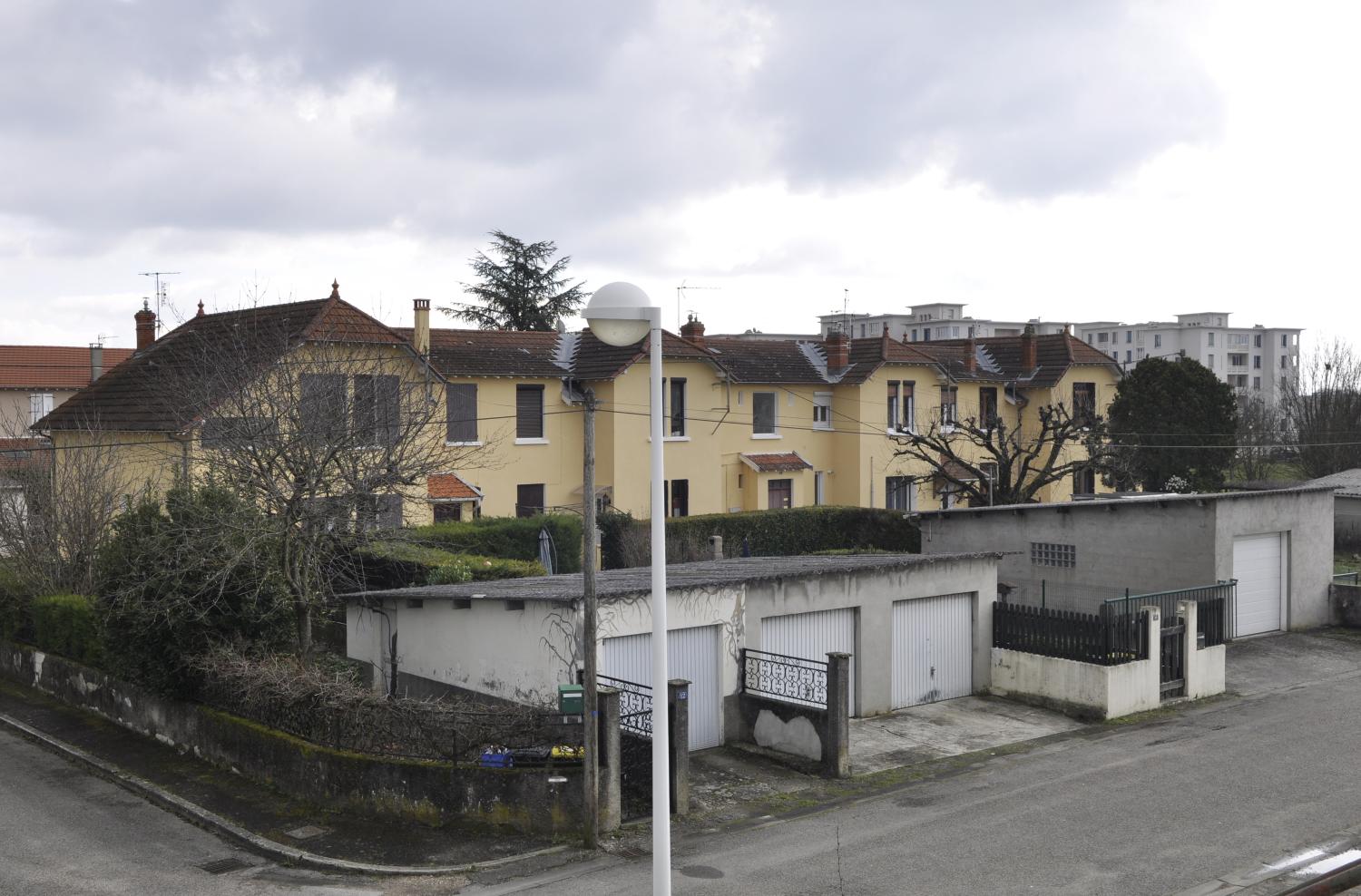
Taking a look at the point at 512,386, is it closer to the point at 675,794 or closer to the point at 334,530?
the point at 334,530

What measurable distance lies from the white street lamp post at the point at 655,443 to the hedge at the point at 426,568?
39.5ft

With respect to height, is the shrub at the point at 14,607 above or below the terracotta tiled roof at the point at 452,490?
below

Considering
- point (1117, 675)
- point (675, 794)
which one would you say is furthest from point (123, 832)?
point (1117, 675)

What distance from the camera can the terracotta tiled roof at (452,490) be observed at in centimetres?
3197

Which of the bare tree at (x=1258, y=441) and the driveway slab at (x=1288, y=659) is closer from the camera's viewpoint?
the driveway slab at (x=1288, y=659)

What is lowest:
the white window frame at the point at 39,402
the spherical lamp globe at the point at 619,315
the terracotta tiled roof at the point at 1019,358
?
the spherical lamp globe at the point at 619,315

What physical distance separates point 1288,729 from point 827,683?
814 centimetres

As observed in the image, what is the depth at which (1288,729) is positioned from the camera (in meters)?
18.5

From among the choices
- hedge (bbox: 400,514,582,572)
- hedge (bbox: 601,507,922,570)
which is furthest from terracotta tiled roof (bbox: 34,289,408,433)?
hedge (bbox: 601,507,922,570)

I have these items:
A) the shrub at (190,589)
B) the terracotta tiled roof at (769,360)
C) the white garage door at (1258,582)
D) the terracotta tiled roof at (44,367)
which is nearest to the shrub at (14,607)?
the shrub at (190,589)

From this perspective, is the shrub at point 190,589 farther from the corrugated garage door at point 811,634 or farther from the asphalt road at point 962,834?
the corrugated garage door at point 811,634

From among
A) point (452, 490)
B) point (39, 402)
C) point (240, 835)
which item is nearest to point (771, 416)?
point (452, 490)

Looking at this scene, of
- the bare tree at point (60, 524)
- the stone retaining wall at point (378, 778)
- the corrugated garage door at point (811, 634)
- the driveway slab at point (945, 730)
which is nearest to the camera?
the stone retaining wall at point (378, 778)

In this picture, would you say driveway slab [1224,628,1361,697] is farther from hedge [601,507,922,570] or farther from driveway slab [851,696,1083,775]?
hedge [601,507,922,570]
